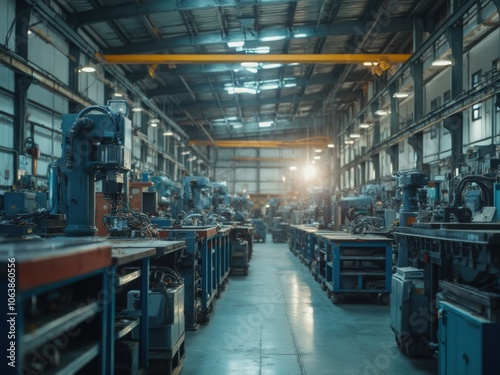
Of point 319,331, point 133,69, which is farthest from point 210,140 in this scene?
point 319,331

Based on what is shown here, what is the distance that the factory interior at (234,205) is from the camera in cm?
278

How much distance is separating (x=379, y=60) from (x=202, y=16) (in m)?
4.95

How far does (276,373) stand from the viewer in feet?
14.5

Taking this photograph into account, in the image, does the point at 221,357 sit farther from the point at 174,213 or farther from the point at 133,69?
the point at 133,69

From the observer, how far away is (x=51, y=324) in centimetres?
198

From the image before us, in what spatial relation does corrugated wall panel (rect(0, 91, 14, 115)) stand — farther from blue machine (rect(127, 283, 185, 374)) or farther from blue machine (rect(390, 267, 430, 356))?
blue machine (rect(390, 267, 430, 356))

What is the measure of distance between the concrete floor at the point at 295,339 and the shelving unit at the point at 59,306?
203cm

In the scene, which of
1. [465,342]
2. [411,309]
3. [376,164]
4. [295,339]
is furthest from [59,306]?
[376,164]

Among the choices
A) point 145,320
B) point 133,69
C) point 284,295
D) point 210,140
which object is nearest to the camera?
point 145,320

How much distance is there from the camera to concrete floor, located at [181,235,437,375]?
457cm

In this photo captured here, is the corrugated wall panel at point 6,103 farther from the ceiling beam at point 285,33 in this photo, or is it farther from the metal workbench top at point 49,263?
the metal workbench top at point 49,263

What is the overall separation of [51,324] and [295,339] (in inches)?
156

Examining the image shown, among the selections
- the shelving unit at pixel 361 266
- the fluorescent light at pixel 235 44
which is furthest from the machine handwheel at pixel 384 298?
the fluorescent light at pixel 235 44

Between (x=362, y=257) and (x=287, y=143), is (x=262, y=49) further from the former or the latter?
(x=287, y=143)
